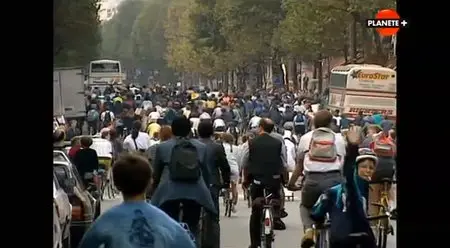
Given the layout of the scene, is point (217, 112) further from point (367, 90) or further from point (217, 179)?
point (217, 179)

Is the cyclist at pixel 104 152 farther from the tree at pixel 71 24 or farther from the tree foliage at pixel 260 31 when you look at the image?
the tree at pixel 71 24

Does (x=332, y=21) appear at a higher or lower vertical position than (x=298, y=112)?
higher

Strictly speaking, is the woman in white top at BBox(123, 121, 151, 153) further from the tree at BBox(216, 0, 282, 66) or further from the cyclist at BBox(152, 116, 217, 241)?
the tree at BBox(216, 0, 282, 66)

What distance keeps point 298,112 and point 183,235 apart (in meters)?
34.2

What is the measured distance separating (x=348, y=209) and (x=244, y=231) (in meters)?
9.61

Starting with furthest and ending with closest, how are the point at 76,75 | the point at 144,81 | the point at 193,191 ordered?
the point at 144,81 < the point at 76,75 < the point at 193,191

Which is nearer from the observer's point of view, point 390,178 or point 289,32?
point 390,178

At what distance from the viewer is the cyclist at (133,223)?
626 centimetres

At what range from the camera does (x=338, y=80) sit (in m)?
49.0

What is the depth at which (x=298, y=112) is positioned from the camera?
40438 mm

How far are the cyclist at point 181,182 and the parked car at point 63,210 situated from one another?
112 centimetres

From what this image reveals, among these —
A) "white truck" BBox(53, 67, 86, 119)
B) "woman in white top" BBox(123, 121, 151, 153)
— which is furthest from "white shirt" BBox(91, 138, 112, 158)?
"white truck" BBox(53, 67, 86, 119)
